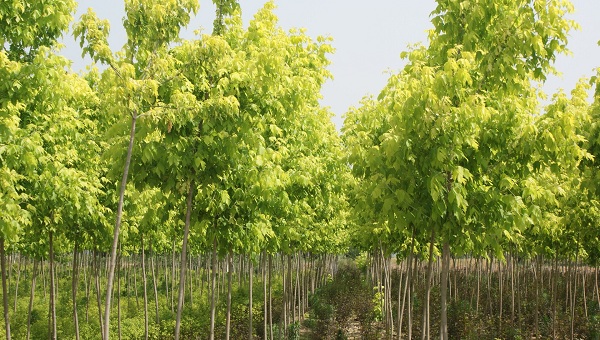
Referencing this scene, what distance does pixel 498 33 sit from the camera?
21.2ft

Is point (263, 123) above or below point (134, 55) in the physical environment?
below

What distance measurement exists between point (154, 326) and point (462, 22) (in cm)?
1382

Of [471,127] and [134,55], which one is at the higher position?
[134,55]

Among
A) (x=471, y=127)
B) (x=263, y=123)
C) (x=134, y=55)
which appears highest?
(x=134, y=55)

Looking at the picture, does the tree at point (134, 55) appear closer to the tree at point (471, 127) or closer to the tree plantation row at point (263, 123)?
the tree plantation row at point (263, 123)

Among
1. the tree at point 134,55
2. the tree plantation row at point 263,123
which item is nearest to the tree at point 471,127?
the tree plantation row at point 263,123

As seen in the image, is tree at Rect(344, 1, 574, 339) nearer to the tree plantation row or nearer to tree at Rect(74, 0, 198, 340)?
the tree plantation row

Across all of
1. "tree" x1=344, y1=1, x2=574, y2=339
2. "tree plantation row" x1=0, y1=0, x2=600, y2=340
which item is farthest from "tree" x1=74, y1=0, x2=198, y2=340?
"tree" x1=344, y1=1, x2=574, y2=339

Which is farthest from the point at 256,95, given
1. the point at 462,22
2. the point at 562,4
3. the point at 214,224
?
the point at 562,4

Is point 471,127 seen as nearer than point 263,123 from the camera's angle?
Yes

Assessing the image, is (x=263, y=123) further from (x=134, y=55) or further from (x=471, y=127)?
(x=471, y=127)

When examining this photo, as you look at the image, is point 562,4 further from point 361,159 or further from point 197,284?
point 197,284

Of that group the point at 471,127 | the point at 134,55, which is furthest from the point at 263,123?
the point at 471,127

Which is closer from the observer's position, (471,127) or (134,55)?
(471,127)
